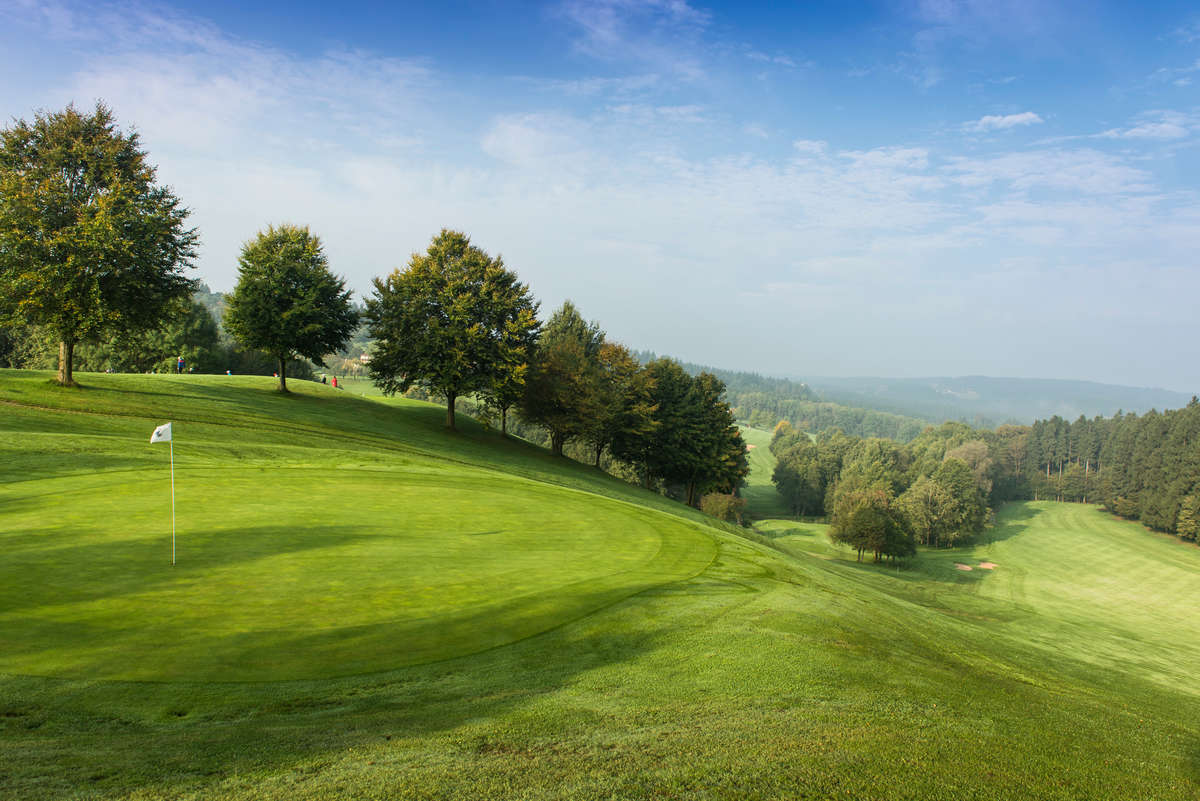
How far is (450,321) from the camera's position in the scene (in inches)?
1742

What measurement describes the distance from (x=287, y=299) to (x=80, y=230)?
1349cm

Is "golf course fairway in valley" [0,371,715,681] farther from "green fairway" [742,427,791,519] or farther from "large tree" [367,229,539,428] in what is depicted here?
"green fairway" [742,427,791,519]

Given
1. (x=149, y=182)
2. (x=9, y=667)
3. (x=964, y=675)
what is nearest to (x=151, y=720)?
(x=9, y=667)

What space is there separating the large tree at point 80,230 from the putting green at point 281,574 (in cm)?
1727

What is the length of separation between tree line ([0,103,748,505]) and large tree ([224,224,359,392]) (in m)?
0.10

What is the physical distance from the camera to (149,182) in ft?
112

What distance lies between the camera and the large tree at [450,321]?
144ft

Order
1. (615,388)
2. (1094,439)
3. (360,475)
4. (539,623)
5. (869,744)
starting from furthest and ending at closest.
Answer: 1. (1094,439)
2. (615,388)
3. (360,475)
4. (539,623)
5. (869,744)

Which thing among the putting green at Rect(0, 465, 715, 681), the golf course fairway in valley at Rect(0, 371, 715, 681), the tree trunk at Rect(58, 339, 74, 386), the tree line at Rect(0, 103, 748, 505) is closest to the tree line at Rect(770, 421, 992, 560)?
the tree line at Rect(0, 103, 748, 505)

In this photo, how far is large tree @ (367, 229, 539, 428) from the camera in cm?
4388

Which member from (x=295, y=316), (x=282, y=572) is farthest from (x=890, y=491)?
(x=282, y=572)

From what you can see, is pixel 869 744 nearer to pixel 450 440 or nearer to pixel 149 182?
pixel 450 440

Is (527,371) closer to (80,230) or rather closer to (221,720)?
(80,230)

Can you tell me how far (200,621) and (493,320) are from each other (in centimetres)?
3711
